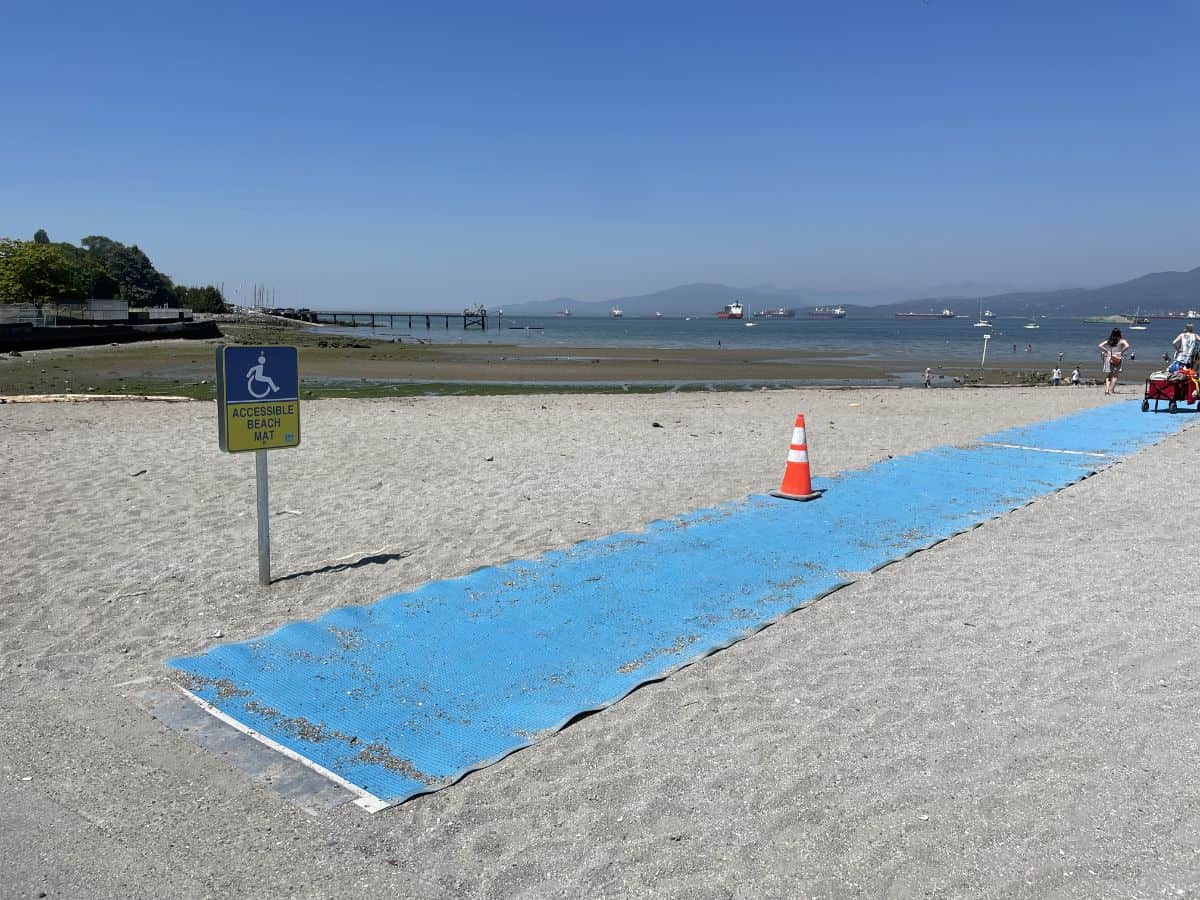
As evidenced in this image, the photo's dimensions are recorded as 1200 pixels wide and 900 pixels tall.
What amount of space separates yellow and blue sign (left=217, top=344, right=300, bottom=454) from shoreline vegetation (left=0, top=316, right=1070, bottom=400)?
45.1ft

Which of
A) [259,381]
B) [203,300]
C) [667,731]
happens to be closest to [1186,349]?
[667,731]

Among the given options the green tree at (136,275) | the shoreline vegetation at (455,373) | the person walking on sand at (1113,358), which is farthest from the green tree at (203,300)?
the person walking on sand at (1113,358)

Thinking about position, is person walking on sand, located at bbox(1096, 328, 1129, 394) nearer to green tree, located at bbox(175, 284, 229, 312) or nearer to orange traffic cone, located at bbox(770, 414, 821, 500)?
orange traffic cone, located at bbox(770, 414, 821, 500)

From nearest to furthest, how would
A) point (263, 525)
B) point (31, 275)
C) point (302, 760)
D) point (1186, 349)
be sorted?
point (302, 760)
point (263, 525)
point (1186, 349)
point (31, 275)

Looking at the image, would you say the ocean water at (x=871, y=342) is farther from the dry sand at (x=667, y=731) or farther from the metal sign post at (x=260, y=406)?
the metal sign post at (x=260, y=406)

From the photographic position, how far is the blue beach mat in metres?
3.73

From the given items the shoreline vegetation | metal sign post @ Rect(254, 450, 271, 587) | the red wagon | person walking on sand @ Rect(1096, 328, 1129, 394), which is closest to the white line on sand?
metal sign post @ Rect(254, 450, 271, 587)

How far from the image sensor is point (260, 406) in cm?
559

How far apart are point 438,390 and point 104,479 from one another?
13.6m

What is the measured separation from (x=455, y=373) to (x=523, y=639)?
25.9m

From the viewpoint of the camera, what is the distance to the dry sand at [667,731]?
283 centimetres

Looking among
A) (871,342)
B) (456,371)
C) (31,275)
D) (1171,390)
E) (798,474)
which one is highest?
(31,275)

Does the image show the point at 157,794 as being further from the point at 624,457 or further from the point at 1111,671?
the point at 624,457

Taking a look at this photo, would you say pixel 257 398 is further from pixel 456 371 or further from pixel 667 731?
pixel 456 371
